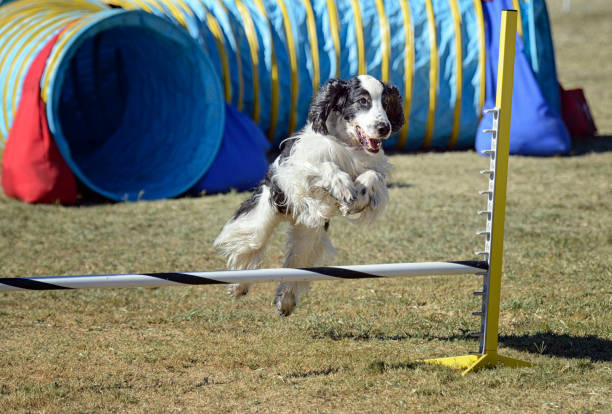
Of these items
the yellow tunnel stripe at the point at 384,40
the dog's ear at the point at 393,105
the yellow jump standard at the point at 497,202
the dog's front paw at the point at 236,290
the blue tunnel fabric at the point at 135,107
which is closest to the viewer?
the yellow jump standard at the point at 497,202

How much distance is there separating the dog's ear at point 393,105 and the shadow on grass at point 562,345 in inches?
53.7

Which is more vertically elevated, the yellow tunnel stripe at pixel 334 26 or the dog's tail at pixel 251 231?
the yellow tunnel stripe at pixel 334 26

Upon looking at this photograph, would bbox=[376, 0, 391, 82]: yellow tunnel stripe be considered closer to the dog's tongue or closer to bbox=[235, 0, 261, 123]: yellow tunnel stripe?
bbox=[235, 0, 261, 123]: yellow tunnel stripe

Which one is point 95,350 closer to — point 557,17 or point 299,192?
point 299,192

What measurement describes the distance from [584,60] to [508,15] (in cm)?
1819

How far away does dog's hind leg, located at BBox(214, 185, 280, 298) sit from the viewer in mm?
4828

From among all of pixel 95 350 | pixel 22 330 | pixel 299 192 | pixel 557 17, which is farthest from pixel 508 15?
pixel 557 17

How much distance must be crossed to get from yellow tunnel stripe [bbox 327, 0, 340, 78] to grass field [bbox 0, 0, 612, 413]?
295 cm

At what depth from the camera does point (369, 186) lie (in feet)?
14.2

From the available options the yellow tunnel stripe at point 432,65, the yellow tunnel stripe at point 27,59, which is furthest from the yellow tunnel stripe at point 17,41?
the yellow tunnel stripe at point 432,65

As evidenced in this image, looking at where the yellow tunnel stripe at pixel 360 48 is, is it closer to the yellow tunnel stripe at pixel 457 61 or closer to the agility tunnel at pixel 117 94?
the yellow tunnel stripe at pixel 457 61

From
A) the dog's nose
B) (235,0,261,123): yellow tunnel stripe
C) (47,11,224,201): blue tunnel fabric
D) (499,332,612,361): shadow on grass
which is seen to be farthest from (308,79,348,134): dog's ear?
(235,0,261,123): yellow tunnel stripe

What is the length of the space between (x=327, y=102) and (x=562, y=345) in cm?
184

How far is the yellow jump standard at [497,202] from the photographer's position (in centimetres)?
402
